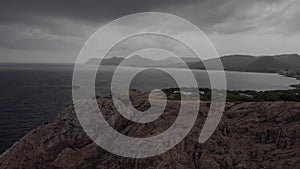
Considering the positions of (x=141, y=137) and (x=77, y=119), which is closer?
(x=141, y=137)

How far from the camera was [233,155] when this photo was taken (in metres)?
21.1

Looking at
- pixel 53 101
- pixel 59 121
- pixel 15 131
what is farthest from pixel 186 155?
pixel 53 101

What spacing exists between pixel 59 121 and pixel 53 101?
7714 cm

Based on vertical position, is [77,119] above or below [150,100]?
below

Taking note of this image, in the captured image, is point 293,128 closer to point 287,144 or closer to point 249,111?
point 287,144

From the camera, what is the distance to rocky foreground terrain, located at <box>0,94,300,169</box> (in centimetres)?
2073

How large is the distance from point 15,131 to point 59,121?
128ft

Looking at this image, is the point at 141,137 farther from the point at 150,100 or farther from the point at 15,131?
the point at 15,131

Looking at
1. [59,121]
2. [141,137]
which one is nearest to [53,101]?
[59,121]

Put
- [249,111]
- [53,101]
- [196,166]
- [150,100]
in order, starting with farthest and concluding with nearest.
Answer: [53,101] → [150,100] → [249,111] → [196,166]

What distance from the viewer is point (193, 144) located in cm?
2181

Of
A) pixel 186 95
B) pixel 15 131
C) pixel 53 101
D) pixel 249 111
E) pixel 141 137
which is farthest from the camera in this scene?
pixel 53 101

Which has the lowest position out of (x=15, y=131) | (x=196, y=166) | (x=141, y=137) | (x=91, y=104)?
(x=15, y=131)

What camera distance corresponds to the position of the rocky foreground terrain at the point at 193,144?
20.7 meters
